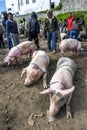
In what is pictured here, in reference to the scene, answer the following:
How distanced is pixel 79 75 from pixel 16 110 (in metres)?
3.12

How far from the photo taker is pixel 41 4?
158 ft

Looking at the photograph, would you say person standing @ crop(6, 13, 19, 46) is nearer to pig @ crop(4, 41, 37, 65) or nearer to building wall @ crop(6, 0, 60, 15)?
pig @ crop(4, 41, 37, 65)

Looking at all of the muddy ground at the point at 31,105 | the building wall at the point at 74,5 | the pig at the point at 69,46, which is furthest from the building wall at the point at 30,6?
the muddy ground at the point at 31,105

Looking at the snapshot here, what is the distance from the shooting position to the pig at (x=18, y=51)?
400 inches

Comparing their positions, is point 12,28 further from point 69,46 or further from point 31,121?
point 31,121

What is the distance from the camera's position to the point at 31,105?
6.63 m

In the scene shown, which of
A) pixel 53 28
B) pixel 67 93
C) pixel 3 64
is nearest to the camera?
pixel 67 93

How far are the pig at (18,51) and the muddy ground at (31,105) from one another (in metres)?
1.07

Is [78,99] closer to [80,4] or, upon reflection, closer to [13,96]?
[13,96]

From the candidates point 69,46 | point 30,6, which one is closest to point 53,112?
point 69,46

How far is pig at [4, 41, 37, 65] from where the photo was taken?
10156 millimetres

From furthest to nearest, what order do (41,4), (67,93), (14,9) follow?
(14,9)
(41,4)
(67,93)


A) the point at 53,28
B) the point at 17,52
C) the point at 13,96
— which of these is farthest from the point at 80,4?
the point at 13,96

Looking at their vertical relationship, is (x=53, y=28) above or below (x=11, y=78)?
above
